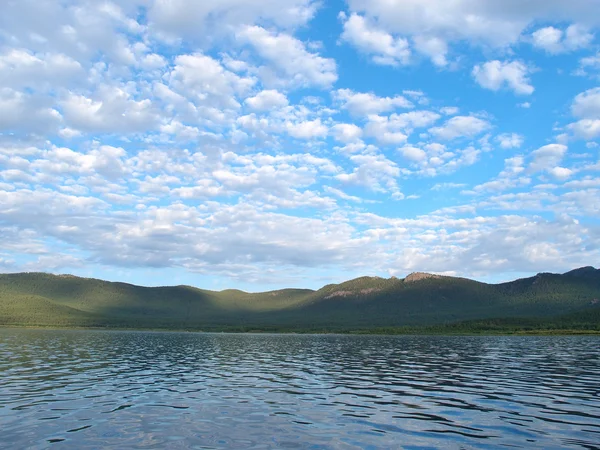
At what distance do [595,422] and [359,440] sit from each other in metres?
13.3

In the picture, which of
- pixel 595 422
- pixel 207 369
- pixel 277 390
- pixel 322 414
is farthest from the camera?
pixel 207 369

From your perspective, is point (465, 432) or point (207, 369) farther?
point (207, 369)

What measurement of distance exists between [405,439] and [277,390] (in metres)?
17.4

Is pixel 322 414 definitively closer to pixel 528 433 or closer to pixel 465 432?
pixel 465 432

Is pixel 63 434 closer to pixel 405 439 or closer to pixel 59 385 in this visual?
pixel 405 439

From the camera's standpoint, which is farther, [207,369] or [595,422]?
[207,369]

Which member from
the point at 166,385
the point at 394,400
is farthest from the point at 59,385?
the point at 394,400

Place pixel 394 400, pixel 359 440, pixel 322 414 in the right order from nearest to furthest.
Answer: pixel 359 440 → pixel 322 414 → pixel 394 400

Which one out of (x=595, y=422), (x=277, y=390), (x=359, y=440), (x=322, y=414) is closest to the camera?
(x=359, y=440)

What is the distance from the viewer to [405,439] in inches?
888

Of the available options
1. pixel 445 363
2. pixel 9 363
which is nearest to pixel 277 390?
pixel 445 363

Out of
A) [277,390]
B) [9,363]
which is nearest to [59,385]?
[277,390]

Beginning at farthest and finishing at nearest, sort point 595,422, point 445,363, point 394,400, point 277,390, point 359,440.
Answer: point 445,363 → point 277,390 → point 394,400 → point 595,422 → point 359,440

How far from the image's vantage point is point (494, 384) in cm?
4131
